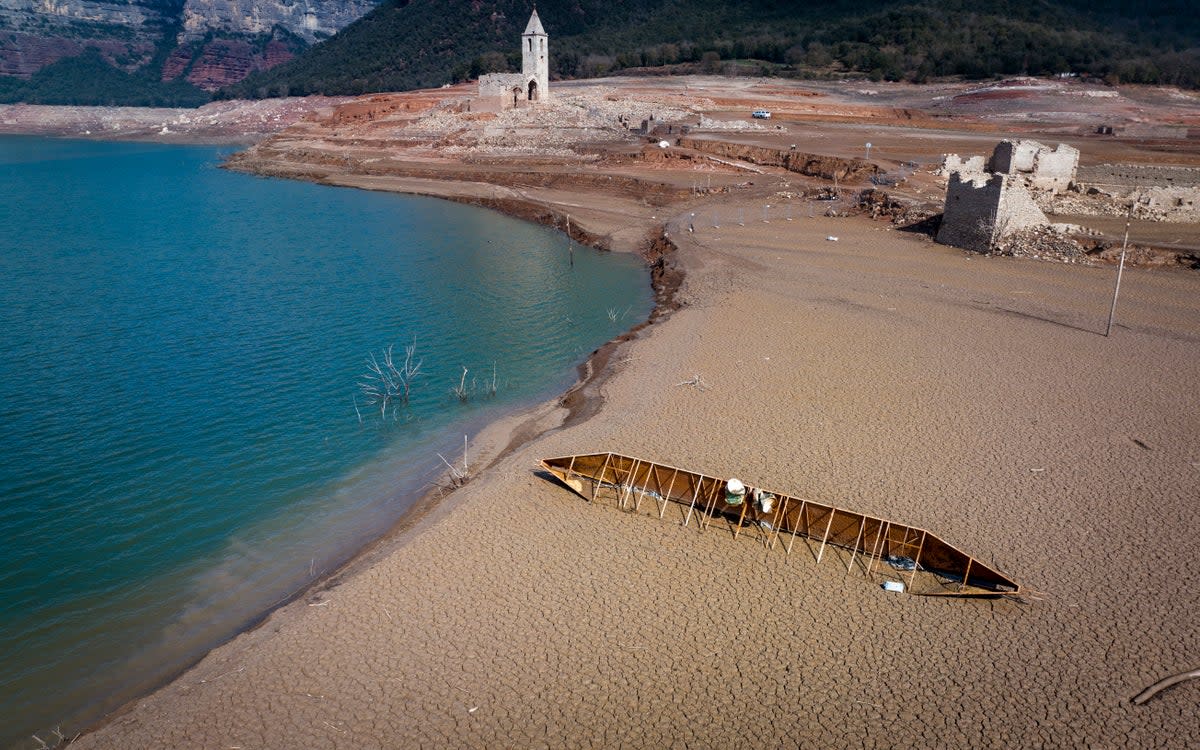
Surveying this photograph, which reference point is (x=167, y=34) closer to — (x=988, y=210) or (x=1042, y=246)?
(x=988, y=210)

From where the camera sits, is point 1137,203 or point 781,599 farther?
point 1137,203

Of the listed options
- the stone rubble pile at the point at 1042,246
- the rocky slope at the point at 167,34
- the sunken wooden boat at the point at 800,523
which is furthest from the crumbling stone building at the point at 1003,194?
the rocky slope at the point at 167,34

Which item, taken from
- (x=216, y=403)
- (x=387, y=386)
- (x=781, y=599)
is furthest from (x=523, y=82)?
(x=781, y=599)

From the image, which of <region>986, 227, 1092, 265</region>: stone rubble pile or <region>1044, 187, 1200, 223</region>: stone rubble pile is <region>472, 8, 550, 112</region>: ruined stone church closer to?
<region>1044, 187, 1200, 223</region>: stone rubble pile

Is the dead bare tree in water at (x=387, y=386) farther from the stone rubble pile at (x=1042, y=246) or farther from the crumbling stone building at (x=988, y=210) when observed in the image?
the stone rubble pile at (x=1042, y=246)

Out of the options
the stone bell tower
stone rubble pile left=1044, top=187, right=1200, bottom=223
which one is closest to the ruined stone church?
the stone bell tower

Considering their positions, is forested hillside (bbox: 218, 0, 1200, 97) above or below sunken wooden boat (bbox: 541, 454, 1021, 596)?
above

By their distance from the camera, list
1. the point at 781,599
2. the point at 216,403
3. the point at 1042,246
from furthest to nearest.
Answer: the point at 1042,246
the point at 216,403
the point at 781,599
